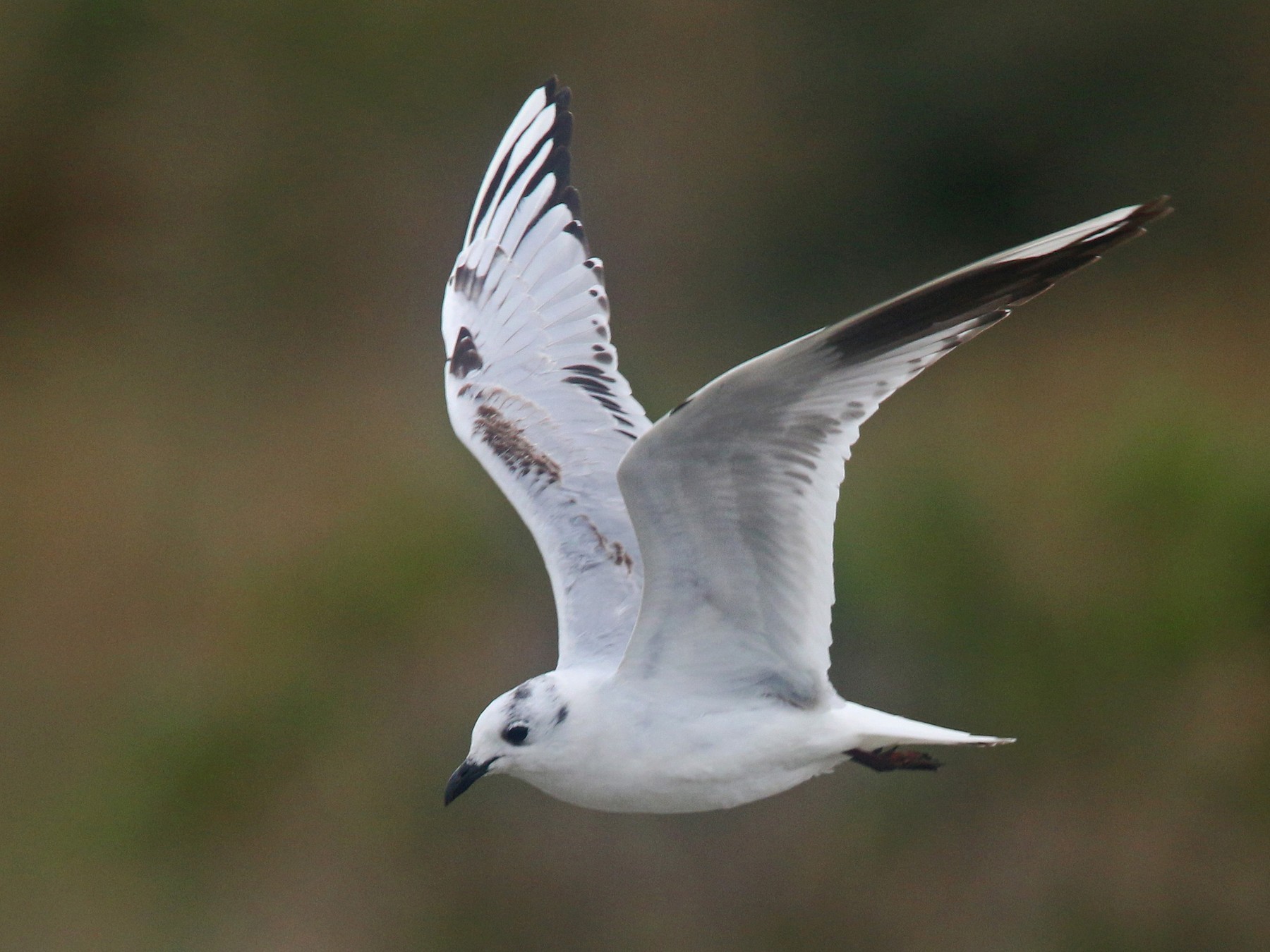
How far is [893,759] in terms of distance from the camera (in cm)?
315

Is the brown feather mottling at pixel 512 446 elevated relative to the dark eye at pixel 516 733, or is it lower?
elevated

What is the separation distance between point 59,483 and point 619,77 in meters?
3.53

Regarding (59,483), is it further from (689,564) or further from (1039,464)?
(689,564)

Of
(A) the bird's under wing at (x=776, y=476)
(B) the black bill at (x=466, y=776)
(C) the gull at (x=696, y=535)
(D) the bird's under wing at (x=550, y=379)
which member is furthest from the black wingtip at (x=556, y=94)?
(B) the black bill at (x=466, y=776)

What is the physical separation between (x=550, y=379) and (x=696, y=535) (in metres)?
1.13

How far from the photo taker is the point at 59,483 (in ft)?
25.8

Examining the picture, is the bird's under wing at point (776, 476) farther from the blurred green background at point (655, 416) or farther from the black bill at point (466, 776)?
the blurred green background at point (655, 416)

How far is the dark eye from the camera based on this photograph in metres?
2.93

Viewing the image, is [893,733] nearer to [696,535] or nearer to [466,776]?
[696,535]

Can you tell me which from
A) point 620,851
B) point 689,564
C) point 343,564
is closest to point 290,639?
point 343,564

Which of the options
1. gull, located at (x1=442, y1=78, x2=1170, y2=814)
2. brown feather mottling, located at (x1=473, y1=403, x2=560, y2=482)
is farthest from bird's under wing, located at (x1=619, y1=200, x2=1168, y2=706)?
brown feather mottling, located at (x1=473, y1=403, x2=560, y2=482)

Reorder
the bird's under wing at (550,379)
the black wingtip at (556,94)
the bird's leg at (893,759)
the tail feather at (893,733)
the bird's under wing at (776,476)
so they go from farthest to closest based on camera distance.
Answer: the black wingtip at (556,94) < the bird's under wing at (550,379) < the bird's leg at (893,759) < the tail feather at (893,733) < the bird's under wing at (776,476)

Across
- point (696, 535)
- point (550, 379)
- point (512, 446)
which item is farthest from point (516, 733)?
point (550, 379)

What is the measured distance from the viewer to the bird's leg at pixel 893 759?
10.2 ft
